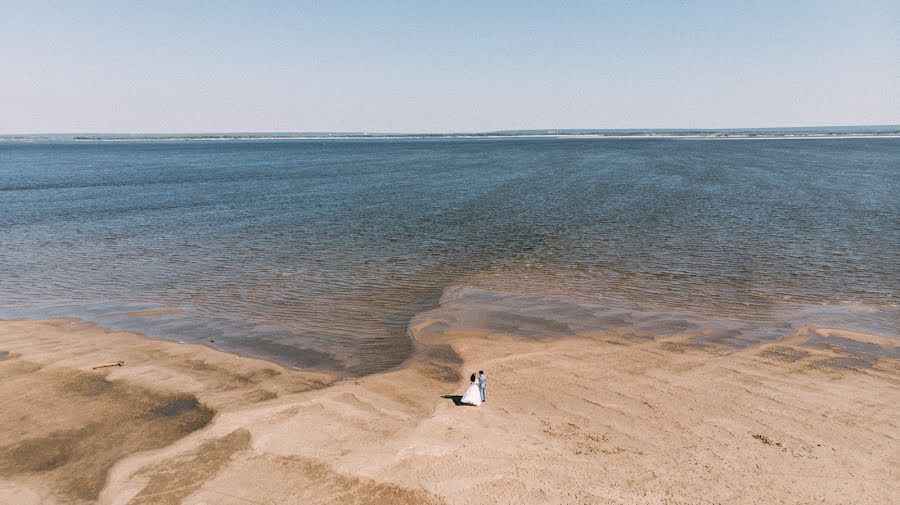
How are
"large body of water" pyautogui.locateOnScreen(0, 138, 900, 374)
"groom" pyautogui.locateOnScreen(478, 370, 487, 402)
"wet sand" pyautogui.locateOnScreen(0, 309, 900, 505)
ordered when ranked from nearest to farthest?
"wet sand" pyautogui.locateOnScreen(0, 309, 900, 505) → "groom" pyautogui.locateOnScreen(478, 370, 487, 402) → "large body of water" pyautogui.locateOnScreen(0, 138, 900, 374)

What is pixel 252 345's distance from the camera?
2275 centimetres

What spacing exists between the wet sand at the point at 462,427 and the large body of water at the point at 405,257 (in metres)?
3.36

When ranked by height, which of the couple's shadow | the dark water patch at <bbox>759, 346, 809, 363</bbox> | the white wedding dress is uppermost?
the white wedding dress

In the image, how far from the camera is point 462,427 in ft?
51.4

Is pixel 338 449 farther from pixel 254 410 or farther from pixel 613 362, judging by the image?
pixel 613 362

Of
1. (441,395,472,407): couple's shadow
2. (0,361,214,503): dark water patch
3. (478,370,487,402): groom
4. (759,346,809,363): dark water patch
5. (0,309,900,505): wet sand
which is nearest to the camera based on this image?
(0,309,900,505): wet sand

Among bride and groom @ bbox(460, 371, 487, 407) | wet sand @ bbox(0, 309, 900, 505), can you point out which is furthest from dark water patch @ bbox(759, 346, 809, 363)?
bride and groom @ bbox(460, 371, 487, 407)

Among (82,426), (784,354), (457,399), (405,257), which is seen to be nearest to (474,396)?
(457,399)

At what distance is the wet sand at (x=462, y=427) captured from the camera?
13031 mm

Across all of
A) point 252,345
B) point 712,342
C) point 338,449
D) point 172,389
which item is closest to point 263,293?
point 252,345

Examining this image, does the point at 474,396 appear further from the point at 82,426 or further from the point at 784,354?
the point at 784,354

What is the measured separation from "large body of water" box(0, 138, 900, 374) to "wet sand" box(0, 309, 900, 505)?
3362mm

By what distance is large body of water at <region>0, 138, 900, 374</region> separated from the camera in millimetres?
25734

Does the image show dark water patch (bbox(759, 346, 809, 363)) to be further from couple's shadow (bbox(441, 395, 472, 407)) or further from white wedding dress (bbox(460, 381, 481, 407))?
couple's shadow (bbox(441, 395, 472, 407))
